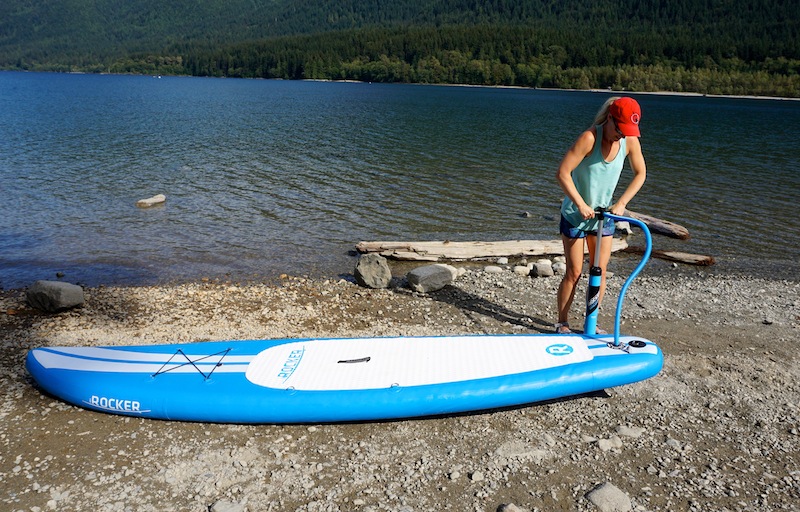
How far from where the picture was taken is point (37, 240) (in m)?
15.0

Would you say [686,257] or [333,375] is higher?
[333,375]

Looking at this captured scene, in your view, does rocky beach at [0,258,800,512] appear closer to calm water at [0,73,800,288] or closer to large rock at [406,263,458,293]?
large rock at [406,263,458,293]

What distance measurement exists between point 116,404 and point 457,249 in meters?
8.43

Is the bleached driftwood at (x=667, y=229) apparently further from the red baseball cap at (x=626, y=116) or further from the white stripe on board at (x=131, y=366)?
the white stripe on board at (x=131, y=366)

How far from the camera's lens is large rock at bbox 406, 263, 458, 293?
417 inches

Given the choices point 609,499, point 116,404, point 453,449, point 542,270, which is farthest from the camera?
point 542,270

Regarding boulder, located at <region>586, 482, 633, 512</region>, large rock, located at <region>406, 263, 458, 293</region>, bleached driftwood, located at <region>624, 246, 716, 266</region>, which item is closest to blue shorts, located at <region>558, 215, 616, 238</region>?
boulder, located at <region>586, 482, 633, 512</region>

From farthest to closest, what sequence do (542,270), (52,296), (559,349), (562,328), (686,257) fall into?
(686,257)
(542,270)
(52,296)
(562,328)
(559,349)

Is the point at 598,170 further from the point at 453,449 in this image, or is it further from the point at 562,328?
the point at 453,449

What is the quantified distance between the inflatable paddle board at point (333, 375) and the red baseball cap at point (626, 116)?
2.50 meters

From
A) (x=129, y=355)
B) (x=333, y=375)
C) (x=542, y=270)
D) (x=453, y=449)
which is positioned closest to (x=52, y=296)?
(x=129, y=355)

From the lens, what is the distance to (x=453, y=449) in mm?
5984

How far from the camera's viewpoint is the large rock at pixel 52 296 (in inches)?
375

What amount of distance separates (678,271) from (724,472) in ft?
27.4
